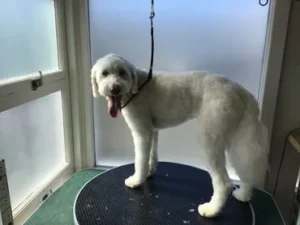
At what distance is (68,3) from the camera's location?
1367 millimetres

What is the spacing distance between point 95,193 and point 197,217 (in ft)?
1.43

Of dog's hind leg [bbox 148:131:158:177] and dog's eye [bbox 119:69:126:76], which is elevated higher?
dog's eye [bbox 119:69:126:76]

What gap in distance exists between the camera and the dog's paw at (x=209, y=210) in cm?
104

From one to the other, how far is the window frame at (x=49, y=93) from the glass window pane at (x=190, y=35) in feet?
0.53

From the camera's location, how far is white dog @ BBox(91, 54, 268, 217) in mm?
983

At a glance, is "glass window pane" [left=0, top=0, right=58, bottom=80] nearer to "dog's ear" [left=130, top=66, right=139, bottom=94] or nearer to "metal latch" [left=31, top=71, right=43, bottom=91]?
"metal latch" [left=31, top=71, right=43, bottom=91]

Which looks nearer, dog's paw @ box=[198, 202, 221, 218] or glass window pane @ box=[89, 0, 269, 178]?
dog's paw @ box=[198, 202, 221, 218]

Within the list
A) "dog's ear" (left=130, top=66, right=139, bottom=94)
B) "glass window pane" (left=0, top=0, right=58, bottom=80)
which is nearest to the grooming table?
"dog's ear" (left=130, top=66, right=139, bottom=94)

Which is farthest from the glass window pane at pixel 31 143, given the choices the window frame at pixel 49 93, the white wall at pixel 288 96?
the white wall at pixel 288 96

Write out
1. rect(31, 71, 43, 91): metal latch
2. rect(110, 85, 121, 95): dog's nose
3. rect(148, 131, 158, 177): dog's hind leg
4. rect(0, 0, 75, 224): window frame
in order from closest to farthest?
rect(110, 85, 121, 95): dog's nose < rect(0, 0, 75, 224): window frame < rect(31, 71, 43, 91): metal latch < rect(148, 131, 158, 177): dog's hind leg

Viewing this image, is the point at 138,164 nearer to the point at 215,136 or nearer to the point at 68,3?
the point at 215,136

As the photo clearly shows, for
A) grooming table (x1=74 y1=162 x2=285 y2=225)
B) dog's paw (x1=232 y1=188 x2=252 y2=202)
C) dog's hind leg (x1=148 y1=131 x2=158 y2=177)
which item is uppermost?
dog's hind leg (x1=148 y1=131 x2=158 y2=177)

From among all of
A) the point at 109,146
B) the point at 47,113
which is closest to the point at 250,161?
the point at 109,146

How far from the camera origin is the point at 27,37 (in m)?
1.21
